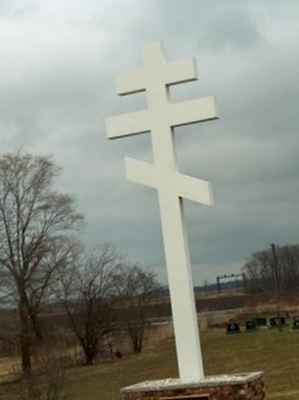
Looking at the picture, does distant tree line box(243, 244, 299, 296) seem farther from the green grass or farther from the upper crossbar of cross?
the upper crossbar of cross

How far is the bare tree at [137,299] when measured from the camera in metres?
43.6

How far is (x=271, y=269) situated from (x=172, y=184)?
241 ft

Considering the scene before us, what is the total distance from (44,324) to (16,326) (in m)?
4.41

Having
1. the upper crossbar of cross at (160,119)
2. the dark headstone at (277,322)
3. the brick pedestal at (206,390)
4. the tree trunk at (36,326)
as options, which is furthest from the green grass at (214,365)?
the upper crossbar of cross at (160,119)

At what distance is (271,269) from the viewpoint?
81.2m

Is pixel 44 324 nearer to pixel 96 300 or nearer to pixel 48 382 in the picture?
pixel 96 300

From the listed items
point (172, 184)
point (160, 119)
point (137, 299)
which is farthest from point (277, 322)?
point (160, 119)

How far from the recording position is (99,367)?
3694 cm

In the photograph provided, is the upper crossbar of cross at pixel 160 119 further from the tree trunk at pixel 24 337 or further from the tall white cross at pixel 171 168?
the tree trunk at pixel 24 337

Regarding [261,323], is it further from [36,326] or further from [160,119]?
[160,119]

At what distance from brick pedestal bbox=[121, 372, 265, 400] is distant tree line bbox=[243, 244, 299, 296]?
6839cm

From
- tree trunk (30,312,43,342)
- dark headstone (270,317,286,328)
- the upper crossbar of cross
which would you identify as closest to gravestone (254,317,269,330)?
dark headstone (270,317,286,328)

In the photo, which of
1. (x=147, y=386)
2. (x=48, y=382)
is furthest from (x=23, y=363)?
(x=147, y=386)

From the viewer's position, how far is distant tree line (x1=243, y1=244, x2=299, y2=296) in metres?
78.9
